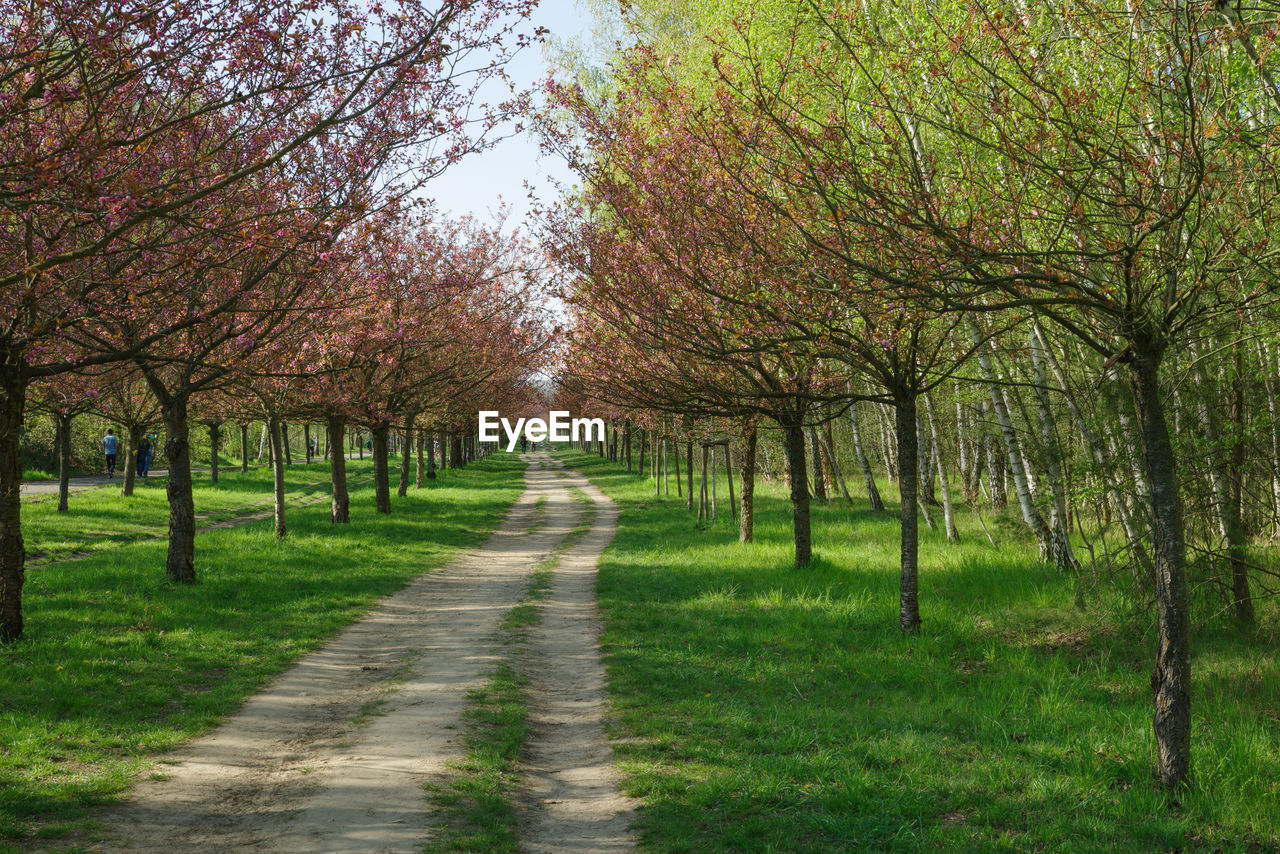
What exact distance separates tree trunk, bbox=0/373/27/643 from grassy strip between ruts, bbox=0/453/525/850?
352mm

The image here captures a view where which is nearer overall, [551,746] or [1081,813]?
[1081,813]

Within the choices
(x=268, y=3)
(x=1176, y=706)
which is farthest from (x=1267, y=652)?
(x=268, y=3)

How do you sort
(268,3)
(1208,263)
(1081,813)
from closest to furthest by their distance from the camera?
(1208,263) < (1081,813) < (268,3)

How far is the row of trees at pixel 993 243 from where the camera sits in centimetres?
549

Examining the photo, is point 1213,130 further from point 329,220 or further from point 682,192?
point 329,220

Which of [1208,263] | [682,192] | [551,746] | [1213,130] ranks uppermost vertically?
[682,192]

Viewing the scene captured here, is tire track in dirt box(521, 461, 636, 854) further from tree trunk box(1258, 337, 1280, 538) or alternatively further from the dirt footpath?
tree trunk box(1258, 337, 1280, 538)

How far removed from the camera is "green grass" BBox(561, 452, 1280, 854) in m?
5.49

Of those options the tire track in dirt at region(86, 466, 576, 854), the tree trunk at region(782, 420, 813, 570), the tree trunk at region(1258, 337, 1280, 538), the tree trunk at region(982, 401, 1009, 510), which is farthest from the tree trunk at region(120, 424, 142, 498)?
the tree trunk at region(1258, 337, 1280, 538)

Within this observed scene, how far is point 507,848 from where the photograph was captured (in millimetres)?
5312

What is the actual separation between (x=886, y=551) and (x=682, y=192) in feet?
27.3

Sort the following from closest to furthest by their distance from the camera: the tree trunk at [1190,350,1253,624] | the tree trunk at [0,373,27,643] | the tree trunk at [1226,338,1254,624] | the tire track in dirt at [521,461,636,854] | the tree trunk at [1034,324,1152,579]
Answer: the tire track in dirt at [521,461,636,854], the tree trunk at [1190,350,1253,624], the tree trunk at [1226,338,1254,624], the tree trunk at [1034,324,1152,579], the tree trunk at [0,373,27,643]

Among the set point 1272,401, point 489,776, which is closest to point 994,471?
point 1272,401

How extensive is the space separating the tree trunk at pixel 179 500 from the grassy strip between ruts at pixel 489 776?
5981 millimetres
